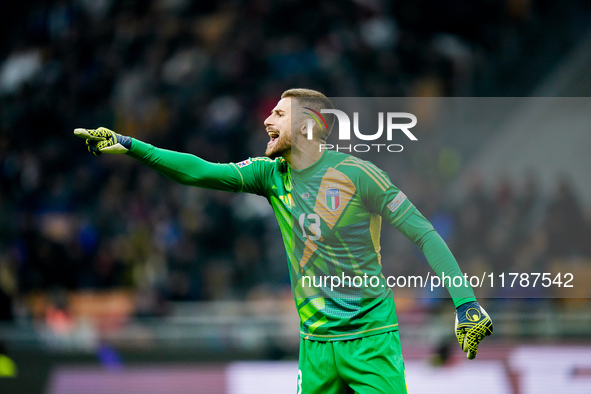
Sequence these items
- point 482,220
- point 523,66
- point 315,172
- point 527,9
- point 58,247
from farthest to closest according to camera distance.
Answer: point 527,9
point 523,66
point 58,247
point 482,220
point 315,172

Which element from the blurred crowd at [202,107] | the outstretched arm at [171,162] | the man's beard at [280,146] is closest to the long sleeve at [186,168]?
the outstretched arm at [171,162]

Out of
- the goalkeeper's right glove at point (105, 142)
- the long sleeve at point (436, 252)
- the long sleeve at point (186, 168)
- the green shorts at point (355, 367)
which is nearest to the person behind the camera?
the long sleeve at point (436, 252)

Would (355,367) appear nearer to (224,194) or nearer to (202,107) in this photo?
(224,194)

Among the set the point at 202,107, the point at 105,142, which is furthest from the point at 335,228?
the point at 202,107

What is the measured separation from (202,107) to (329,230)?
25.4 ft

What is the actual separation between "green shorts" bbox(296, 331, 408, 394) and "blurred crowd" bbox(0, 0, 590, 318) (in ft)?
12.9

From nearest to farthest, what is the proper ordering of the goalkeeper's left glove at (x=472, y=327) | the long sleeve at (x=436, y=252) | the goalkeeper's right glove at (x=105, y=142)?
the goalkeeper's left glove at (x=472, y=327), the long sleeve at (x=436, y=252), the goalkeeper's right glove at (x=105, y=142)

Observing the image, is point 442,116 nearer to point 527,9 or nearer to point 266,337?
point 266,337

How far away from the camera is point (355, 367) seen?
12.2 ft

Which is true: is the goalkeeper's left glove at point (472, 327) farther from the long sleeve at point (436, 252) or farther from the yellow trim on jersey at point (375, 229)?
the yellow trim on jersey at point (375, 229)

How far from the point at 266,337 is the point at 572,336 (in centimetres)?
278

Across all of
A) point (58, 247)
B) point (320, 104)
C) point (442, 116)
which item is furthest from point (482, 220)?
point (58, 247)

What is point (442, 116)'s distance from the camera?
7742mm

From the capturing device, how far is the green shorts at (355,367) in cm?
369
